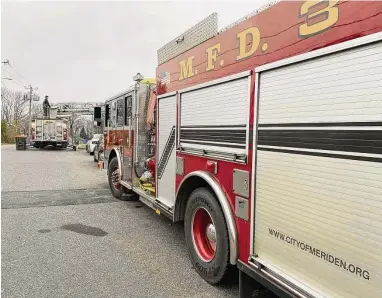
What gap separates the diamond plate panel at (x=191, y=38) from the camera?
358 cm

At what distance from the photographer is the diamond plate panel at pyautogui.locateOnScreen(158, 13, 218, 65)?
3584mm

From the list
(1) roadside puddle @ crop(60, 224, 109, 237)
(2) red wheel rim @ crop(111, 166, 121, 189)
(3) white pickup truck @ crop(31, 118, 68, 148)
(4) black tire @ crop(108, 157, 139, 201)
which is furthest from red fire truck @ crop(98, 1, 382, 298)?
(3) white pickup truck @ crop(31, 118, 68, 148)

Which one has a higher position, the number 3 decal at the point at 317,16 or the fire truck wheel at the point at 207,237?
the number 3 decal at the point at 317,16

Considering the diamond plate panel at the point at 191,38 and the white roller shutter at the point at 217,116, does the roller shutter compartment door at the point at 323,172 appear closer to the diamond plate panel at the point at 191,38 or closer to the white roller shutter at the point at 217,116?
the white roller shutter at the point at 217,116

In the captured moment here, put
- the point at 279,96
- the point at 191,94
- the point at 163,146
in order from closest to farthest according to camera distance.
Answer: the point at 279,96, the point at 191,94, the point at 163,146

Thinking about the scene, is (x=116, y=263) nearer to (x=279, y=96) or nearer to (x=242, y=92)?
(x=242, y=92)

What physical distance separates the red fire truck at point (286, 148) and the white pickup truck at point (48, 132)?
25.9 m

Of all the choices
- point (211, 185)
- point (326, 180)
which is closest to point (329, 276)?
point (326, 180)

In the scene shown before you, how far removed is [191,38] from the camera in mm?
4004

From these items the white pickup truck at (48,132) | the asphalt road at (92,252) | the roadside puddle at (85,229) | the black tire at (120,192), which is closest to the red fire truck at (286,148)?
the asphalt road at (92,252)

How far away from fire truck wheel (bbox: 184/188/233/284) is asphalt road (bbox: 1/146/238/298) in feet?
0.63

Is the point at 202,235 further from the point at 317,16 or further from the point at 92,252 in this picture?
the point at 317,16

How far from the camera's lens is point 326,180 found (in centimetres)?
208

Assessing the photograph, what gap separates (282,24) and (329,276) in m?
1.74
